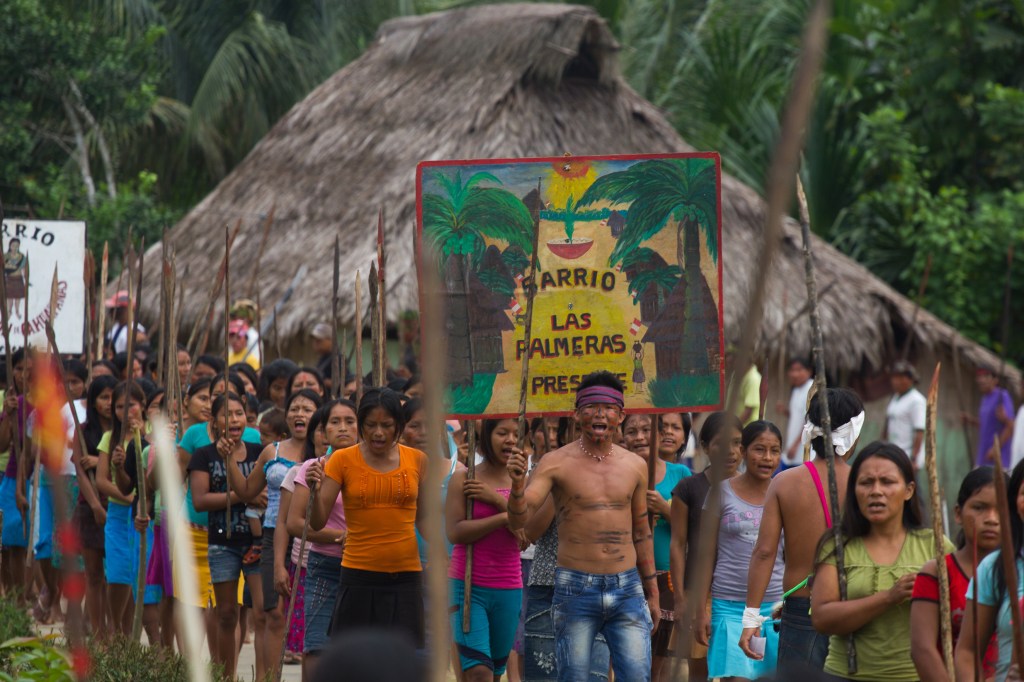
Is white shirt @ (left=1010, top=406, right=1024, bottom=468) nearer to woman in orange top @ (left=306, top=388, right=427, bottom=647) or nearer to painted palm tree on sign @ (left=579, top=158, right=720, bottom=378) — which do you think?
painted palm tree on sign @ (left=579, top=158, right=720, bottom=378)

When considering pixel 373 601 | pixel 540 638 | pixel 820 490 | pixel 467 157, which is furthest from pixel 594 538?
pixel 467 157

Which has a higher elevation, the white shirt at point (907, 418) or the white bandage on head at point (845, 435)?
the white shirt at point (907, 418)

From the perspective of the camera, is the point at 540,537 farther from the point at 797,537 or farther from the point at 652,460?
the point at 797,537

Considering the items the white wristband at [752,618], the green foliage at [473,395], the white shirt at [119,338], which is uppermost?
the white shirt at [119,338]

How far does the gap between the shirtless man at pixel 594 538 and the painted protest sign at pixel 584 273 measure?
0.39 metres

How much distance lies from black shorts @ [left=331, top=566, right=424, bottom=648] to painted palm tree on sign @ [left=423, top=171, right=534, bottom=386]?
2.98 feet

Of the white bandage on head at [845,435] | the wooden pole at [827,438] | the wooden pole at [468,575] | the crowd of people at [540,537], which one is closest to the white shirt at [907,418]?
the crowd of people at [540,537]

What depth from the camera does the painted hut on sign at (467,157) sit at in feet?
49.3

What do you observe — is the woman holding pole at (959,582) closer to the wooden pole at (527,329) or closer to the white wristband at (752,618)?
the white wristband at (752,618)

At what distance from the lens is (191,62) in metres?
23.8

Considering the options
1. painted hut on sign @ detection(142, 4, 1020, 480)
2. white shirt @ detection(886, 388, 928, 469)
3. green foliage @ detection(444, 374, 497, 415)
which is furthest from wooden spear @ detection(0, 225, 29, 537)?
white shirt @ detection(886, 388, 928, 469)

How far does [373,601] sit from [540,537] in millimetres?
715

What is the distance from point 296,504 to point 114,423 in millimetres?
1863

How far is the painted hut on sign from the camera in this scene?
15039 mm
